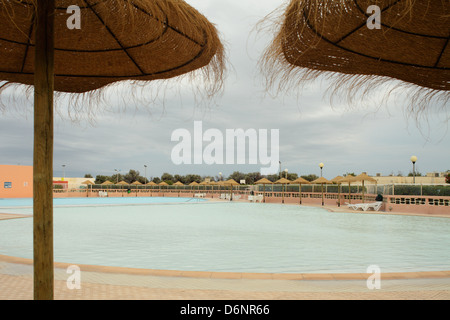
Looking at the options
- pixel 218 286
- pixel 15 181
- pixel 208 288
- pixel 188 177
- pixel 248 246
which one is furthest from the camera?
pixel 188 177

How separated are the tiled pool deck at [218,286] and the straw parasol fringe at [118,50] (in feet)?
6.93

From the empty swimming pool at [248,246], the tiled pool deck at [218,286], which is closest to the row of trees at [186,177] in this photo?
the empty swimming pool at [248,246]

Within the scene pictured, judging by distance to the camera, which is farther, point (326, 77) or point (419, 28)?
point (326, 77)

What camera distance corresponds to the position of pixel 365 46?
3.12m

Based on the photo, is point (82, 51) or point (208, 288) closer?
point (82, 51)

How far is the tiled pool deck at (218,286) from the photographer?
3863mm

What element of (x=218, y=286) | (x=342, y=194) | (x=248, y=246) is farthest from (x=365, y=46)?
(x=342, y=194)

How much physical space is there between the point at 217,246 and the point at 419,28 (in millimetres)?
7107

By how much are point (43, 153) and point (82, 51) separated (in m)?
1.62

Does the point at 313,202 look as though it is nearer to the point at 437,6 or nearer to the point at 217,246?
the point at 217,246

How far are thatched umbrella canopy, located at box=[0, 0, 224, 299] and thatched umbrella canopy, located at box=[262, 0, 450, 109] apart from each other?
718 mm

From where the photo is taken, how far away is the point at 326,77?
3.71 meters

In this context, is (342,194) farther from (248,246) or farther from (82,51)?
(82,51)

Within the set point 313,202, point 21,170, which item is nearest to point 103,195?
point 21,170
